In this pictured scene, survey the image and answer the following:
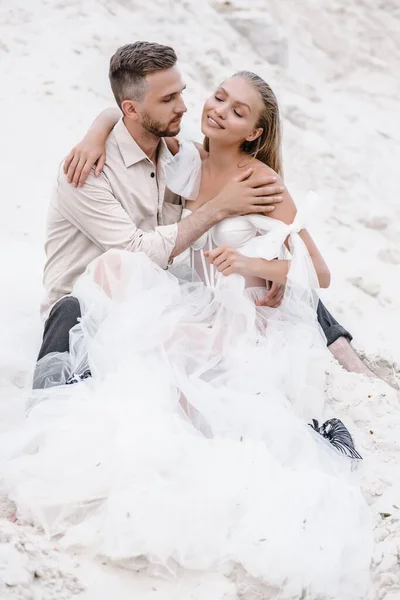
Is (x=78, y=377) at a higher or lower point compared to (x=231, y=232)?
lower

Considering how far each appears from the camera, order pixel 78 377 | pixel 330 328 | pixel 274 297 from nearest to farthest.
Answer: pixel 78 377
pixel 274 297
pixel 330 328

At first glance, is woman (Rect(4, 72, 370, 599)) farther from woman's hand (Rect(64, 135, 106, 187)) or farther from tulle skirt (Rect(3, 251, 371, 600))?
woman's hand (Rect(64, 135, 106, 187))

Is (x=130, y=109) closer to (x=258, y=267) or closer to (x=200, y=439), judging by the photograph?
(x=258, y=267)

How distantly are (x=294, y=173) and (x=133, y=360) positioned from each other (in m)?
3.06

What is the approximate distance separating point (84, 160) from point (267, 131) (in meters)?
0.77

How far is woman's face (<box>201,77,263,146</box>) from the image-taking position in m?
3.52

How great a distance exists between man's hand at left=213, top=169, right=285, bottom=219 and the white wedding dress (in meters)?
0.08

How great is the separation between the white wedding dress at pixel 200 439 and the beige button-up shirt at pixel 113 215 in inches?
5.7

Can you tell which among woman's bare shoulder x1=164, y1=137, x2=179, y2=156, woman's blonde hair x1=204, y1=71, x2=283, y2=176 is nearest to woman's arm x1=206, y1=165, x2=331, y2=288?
woman's blonde hair x1=204, y1=71, x2=283, y2=176

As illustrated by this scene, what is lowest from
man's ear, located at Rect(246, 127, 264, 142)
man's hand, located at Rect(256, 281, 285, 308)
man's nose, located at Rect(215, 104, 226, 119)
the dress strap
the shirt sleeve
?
man's hand, located at Rect(256, 281, 285, 308)

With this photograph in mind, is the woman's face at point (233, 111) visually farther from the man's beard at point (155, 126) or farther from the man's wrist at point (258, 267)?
the man's wrist at point (258, 267)

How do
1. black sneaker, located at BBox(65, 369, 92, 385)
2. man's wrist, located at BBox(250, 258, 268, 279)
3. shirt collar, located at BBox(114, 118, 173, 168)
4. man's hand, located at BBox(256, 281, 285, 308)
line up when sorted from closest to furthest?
black sneaker, located at BBox(65, 369, 92, 385), man's wrist, located at BBox(250, 258, 268, 279), man's hand, located at BBox(256, 281, 285, 308), shirt collar, located at BBox(114, 118, 173, 168)

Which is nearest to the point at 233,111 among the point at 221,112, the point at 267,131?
the point at 221,112

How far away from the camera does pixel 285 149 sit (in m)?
5.97
